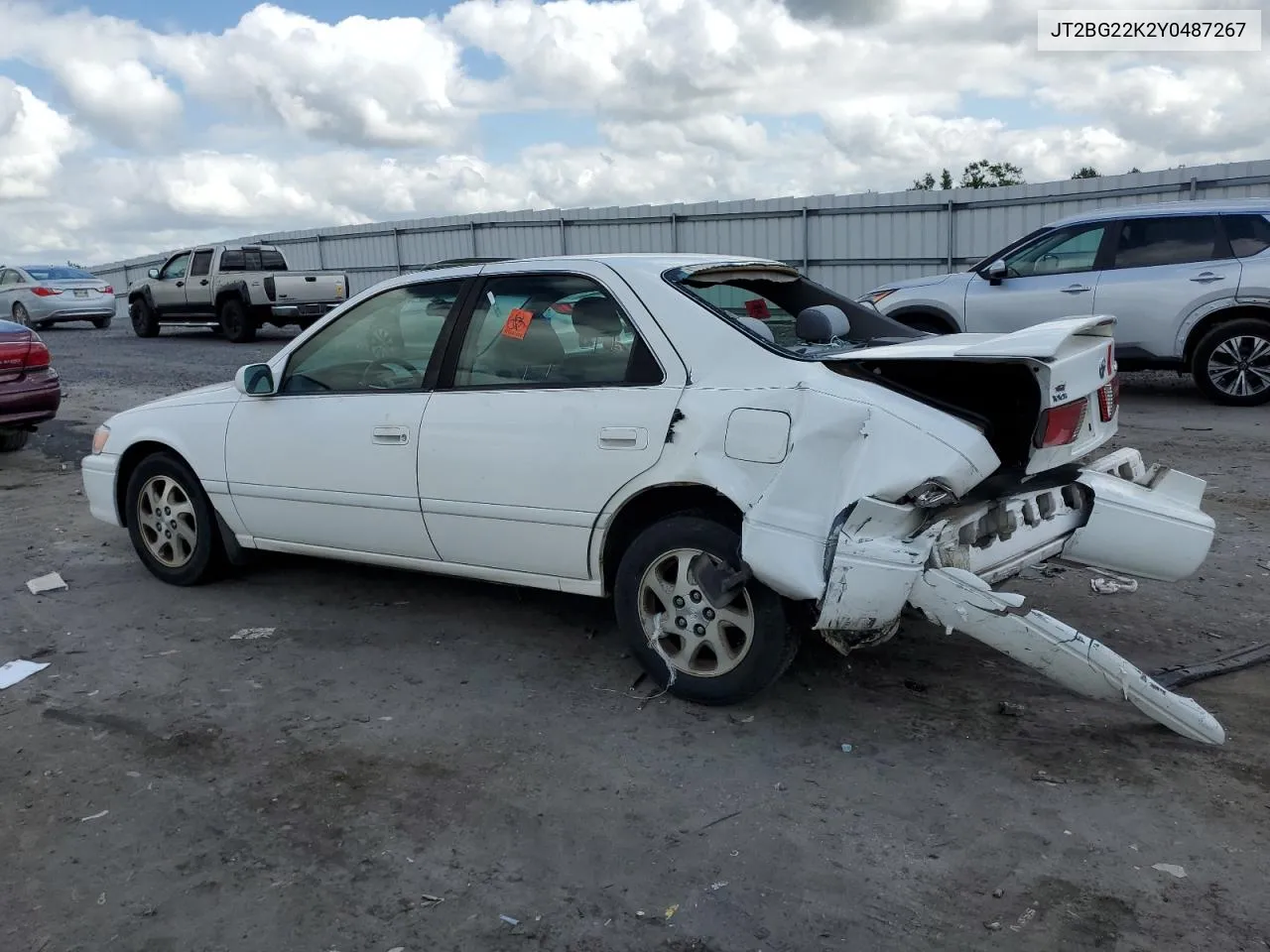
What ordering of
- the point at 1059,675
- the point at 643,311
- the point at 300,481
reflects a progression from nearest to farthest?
the point at 1059,675 < the point at 643,311 < the point at 300,481

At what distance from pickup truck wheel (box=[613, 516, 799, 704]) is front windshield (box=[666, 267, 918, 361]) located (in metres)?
0.77

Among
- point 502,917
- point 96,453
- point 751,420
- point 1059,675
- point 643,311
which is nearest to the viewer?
point 502,917

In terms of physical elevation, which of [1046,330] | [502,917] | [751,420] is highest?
[1046,330]

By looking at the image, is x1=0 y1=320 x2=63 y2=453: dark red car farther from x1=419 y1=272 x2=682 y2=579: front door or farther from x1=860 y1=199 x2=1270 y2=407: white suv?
x1=860 y1=199 x2=1270 y2=407: white suv

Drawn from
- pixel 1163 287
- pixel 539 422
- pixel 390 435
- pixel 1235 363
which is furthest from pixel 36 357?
pixel 1235 363

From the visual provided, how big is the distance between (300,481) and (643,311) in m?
1.90

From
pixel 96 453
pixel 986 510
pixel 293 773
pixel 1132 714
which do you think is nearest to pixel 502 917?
pixel 293 773

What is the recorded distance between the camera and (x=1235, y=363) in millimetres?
10312

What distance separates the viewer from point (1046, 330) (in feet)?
12.7

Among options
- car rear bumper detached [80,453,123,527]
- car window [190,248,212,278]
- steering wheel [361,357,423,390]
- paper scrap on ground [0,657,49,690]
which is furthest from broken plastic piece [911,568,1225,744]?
car window [190,248,212,278]

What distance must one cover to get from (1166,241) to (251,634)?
9.02m

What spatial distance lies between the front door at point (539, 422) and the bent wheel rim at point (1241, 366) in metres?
8.18

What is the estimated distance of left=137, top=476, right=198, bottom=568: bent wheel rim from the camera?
564 cm

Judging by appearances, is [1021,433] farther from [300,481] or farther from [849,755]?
[300,481]
